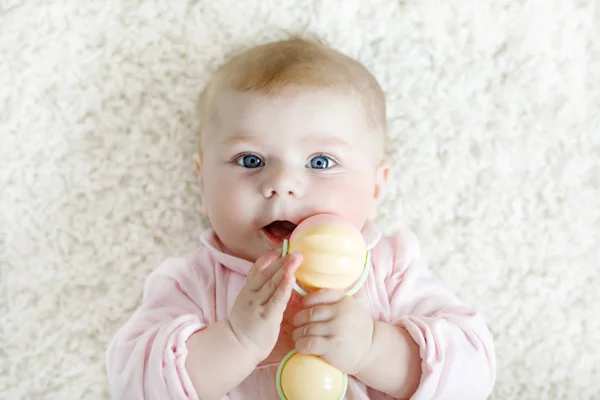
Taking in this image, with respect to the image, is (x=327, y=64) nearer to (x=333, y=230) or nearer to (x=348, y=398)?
(x=333, y=230)

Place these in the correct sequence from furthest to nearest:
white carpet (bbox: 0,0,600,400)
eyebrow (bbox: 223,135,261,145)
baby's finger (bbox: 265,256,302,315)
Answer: white carpet (bbox: 0,0,600,400) → eyebrow (bbox: 223,135,261,145) → baby's finger (bbox: 265,256,302,315)

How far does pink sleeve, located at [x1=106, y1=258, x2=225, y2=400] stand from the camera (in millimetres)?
1219

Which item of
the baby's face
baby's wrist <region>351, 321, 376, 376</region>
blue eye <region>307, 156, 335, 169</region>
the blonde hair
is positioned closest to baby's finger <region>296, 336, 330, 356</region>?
baby's wrist <region>351, 321, 376, 376</region>

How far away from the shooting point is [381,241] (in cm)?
150

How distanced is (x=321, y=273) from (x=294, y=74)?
410 mm

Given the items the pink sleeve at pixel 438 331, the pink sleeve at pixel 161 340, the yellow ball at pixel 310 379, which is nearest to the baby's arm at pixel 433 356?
the pink sleeve at pixel 438 331

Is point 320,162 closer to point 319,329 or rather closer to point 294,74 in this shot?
point 294,74

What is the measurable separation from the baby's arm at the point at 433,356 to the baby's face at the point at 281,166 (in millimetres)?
224

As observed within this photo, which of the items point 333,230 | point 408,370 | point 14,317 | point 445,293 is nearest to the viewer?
point 333,230

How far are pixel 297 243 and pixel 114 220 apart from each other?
647mm

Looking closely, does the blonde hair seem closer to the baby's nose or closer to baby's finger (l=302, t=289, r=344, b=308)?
the baby's nose

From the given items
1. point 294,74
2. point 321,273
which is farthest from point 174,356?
point 294,74

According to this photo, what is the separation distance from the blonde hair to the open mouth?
24 centimetres

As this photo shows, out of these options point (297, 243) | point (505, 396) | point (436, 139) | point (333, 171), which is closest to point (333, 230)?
point (297, 243)
